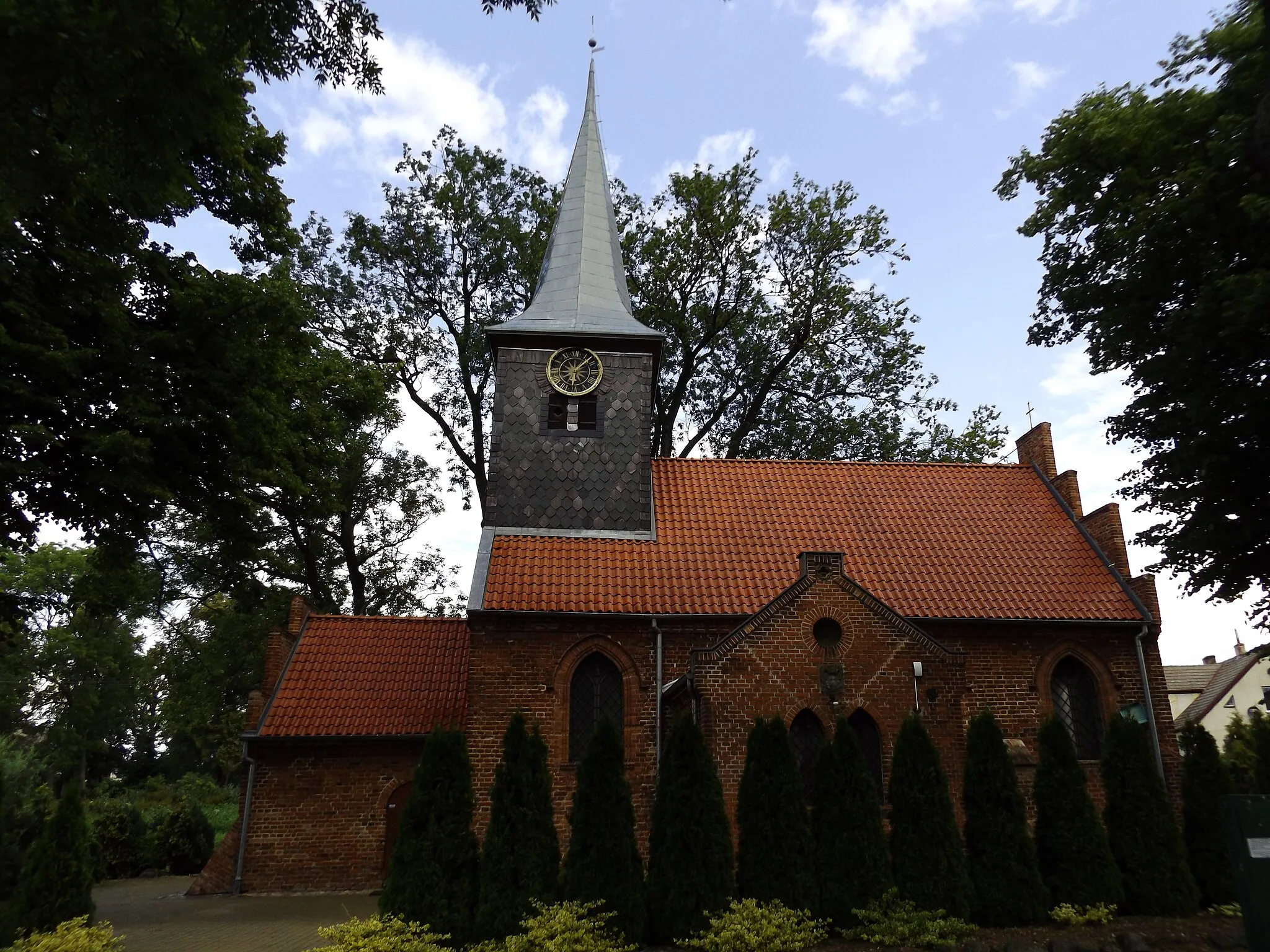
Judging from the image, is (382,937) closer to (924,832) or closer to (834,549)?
(924,832)

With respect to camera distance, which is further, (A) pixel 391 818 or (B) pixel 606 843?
(A) pixel 391 818

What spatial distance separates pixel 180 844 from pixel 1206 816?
19.8 meters

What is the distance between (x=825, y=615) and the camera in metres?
12.9

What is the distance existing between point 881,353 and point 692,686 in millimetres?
14825

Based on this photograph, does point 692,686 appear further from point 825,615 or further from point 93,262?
point 93,262

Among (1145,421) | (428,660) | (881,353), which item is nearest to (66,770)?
(428,660)

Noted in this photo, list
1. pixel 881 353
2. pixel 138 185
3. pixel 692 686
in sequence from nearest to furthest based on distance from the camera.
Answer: pixel 138 185 → pixel 692 686 → pixel 881 353

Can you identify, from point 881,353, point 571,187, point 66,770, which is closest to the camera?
point 571,187

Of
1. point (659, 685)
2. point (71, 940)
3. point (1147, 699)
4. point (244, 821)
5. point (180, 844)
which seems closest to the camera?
point (71, 940)

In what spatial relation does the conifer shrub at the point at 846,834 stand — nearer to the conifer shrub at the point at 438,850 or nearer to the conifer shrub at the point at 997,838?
the conifer shrub at the point at 997,838

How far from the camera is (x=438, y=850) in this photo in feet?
33.4

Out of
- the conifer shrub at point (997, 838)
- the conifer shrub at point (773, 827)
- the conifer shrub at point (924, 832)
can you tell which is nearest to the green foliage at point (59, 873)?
the conifer shrub at point (773, 827)

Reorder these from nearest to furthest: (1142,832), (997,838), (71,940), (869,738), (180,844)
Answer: (71,940)
(997,838)
(1142,832)
(869,738)
(180,844)

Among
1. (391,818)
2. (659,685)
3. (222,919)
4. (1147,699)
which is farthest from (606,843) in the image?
(1147,699)
